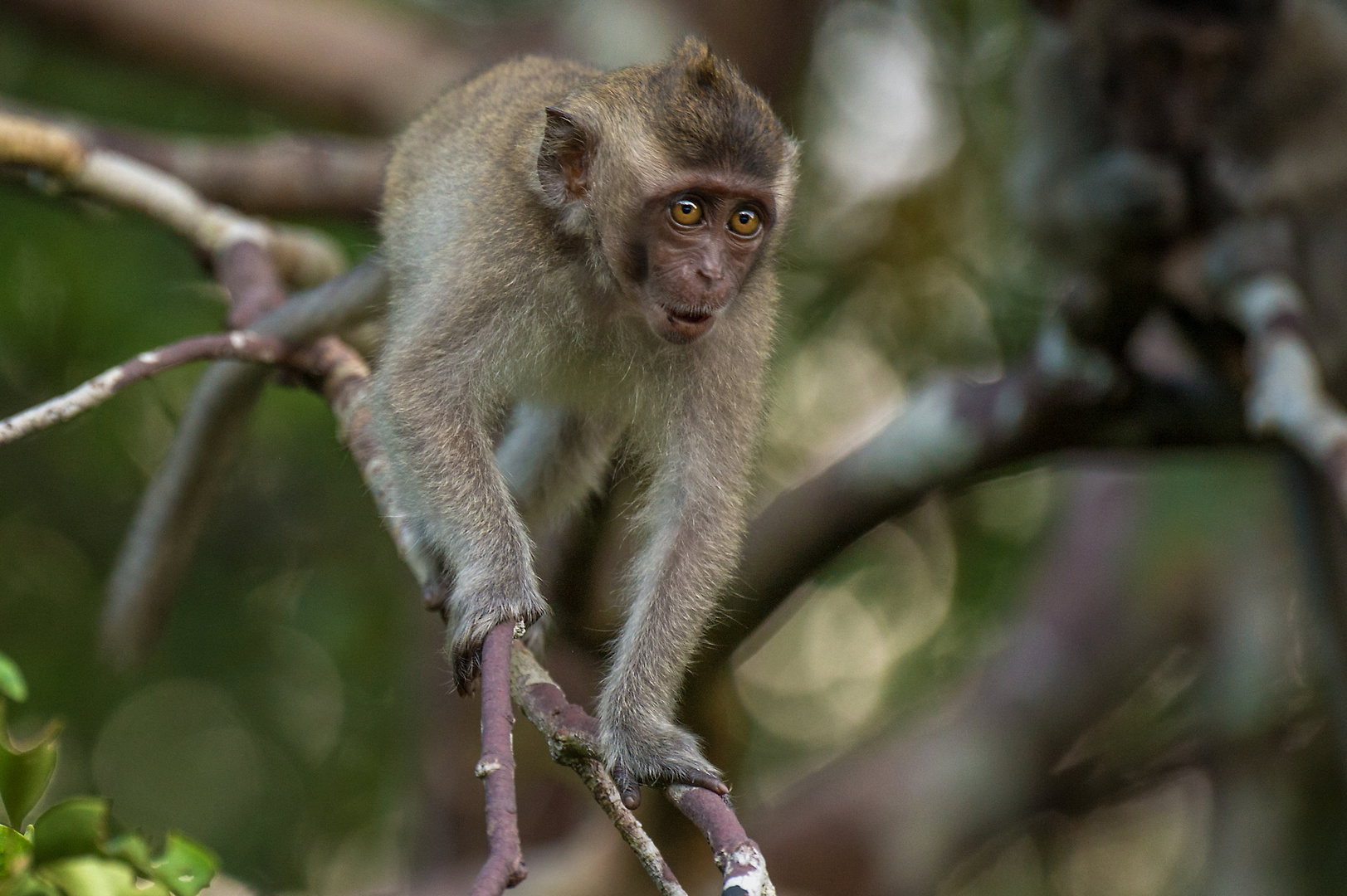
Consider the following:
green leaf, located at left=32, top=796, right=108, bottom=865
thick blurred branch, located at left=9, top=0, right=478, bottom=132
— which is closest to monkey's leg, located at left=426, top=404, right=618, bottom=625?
green leaf, located at left=32, top=796, right=108, bottom=865

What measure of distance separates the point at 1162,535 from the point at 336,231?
5.95 metres

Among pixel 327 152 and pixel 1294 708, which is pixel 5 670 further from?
pixel 1294 708

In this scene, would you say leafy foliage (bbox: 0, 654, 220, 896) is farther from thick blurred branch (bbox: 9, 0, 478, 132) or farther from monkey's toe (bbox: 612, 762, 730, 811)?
thick blurred branch (bbox: 9, 0, 478, 132)

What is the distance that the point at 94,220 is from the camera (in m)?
7.27

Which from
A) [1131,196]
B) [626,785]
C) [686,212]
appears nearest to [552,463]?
[686,212]

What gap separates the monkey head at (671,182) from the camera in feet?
11.8

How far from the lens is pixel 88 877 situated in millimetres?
1632

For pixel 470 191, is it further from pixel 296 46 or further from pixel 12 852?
pixel 296 46

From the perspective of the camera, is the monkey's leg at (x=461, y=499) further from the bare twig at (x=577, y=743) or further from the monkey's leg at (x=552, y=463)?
the monkey's leg at (x=552, y=463)

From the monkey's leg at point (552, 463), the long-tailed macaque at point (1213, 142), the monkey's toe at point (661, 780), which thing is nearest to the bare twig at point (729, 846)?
the monkey's toe at point (661, 780)

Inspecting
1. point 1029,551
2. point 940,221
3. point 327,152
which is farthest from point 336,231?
point 1029,551

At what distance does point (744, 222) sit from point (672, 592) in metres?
1.11

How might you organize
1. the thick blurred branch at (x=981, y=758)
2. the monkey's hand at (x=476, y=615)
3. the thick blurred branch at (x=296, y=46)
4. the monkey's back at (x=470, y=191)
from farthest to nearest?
the thick blurred branch at (x=296, y=46) < the thick blurred branch at (x=981, y=758) < the monkey's back at (x=470, y=191) < the monkey's hand at (x=476, y=615)

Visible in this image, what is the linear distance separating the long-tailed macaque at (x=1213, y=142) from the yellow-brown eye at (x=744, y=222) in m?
1.90
